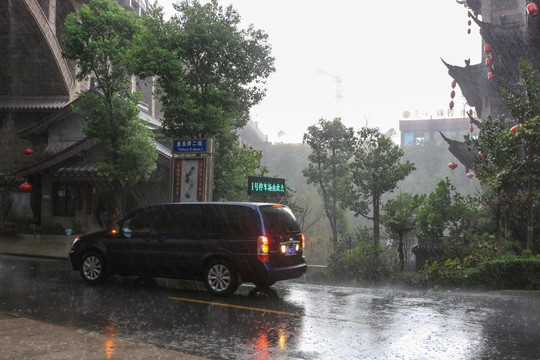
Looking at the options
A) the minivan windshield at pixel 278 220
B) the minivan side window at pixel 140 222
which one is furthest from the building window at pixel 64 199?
the minivan windshield at pixel 278 220

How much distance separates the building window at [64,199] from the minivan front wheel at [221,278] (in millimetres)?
19845

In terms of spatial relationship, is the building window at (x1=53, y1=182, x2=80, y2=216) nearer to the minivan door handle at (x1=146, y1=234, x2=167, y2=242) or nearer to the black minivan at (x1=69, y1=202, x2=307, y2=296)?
the black minivan at (x1=69, y1=202, x2=307, y2=296)

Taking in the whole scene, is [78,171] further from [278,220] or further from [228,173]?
[278,220]

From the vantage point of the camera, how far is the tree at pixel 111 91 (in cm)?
1973

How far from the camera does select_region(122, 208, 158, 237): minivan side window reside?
1038 centimetres

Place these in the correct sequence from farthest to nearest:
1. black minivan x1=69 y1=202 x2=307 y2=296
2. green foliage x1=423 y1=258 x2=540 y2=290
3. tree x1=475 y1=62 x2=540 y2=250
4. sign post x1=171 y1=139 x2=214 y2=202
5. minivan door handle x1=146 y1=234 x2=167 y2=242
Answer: sign post x1=171 y1=139 x2=214 y2=202 → tree x1=475 y1=62 x2=540 y2=250 → green foliage x1=423 y1=258 x2=540 y2=290 → minivan door handle x1=146 y1=234 x2=167 y2=242 → black minivan x1=69 y1=202 x2=307 y2=296

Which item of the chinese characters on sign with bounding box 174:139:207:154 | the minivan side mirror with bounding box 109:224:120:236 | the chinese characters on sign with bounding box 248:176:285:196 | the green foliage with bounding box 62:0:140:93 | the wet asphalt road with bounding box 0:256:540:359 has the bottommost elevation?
the wet asphalt road with bounding box 0:256:540:359

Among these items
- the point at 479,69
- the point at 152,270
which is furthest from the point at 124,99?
the point at 479,69

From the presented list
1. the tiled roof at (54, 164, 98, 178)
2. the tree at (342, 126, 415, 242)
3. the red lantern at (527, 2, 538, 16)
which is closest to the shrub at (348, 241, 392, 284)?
the tree at (342, 126, 415, 242)

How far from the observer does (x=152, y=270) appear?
10.2 meters

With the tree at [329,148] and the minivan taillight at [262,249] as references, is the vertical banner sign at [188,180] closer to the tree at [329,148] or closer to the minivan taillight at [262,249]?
the minivan taillight at [262,249]

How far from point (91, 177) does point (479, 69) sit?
23674 millimetres

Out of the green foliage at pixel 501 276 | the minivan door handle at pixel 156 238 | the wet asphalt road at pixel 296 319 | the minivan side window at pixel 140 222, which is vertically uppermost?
the minivan side window at pixel 140 222

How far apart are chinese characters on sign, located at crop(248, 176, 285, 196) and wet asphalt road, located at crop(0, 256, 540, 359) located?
18.8 feet
